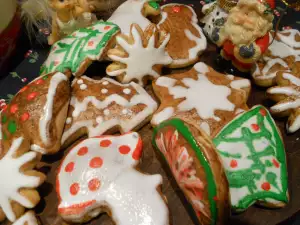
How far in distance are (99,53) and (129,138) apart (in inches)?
16.5

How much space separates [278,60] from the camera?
1564 millimetres

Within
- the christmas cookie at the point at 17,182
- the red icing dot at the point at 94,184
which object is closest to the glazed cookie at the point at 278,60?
the red icing dot at the point at 94,184

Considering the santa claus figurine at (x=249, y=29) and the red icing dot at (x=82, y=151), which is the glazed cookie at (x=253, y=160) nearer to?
the santa claus figurine at (x=249, y=29)

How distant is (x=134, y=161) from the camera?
3.85ft

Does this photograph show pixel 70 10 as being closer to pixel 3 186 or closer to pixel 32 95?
pixel 32 95

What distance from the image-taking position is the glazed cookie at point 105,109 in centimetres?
132

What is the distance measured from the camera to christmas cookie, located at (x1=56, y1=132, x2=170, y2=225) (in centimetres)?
107

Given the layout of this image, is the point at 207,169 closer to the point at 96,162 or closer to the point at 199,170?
the point at 199,170

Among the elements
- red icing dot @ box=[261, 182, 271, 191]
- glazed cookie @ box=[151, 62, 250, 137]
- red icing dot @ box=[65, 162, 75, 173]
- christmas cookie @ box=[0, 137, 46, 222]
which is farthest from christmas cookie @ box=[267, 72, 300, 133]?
christmas cookie @ box=[0, 137, 46, 222]

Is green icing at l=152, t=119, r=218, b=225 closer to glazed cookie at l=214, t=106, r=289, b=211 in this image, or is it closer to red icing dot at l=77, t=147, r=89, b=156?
glazed cookie at l=214, t=106, r=289, b=211

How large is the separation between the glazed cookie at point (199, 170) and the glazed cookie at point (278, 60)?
62cm

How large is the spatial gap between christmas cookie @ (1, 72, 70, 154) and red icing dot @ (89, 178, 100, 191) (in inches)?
8.6

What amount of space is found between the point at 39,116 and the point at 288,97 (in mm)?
950

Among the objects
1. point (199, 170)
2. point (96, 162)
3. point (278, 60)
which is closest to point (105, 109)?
point (96, 162)
